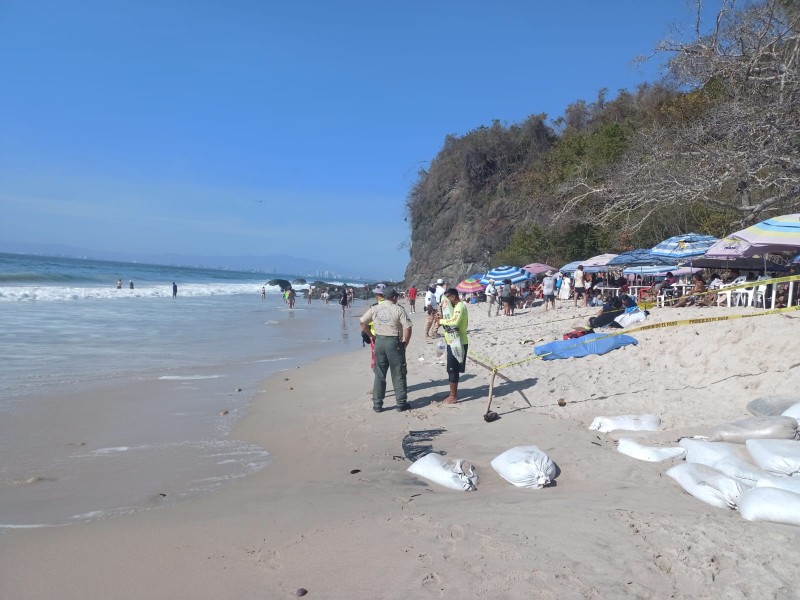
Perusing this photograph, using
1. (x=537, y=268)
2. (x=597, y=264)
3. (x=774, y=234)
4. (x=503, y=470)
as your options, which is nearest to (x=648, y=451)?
(x=503, y=470)

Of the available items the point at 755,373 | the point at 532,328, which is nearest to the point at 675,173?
the point at 532,328

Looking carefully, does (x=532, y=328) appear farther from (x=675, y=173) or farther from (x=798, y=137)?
(x=798, y=137)

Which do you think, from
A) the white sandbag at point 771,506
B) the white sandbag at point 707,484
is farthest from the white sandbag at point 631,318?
the white sandbag at point 771,506

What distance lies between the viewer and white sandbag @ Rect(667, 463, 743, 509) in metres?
3.80

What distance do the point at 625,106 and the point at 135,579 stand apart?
38.2 meters

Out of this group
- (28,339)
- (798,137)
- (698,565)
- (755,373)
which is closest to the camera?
(698,565)

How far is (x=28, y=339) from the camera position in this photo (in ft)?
45.2

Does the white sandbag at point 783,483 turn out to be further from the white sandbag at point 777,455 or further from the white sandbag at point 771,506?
the white sandbag at point 777,455

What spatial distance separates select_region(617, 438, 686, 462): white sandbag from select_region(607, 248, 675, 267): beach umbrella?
13.1 m

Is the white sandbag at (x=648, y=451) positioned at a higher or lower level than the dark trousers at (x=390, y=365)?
lower

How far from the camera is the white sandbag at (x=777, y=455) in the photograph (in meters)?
4.05

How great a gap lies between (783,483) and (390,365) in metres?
4.43

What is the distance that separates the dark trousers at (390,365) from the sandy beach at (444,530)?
0.36 meters

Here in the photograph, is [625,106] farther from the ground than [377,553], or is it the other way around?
[625,106]
